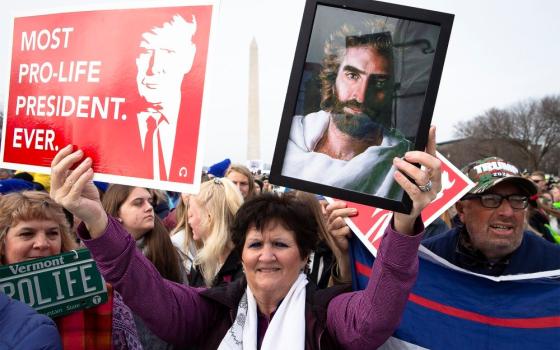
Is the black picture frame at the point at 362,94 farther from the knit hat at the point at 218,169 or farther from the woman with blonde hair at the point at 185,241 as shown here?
the knit hat at the point at 218,169

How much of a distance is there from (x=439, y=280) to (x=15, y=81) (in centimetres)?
229

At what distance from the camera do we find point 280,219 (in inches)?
91.7

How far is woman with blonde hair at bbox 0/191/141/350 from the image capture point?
2.22m

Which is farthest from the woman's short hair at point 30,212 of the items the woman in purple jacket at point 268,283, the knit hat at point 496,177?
the knit hat at point 496,177

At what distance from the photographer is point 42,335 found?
168cm

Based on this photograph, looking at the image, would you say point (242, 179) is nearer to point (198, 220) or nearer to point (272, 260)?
point (198, 220)

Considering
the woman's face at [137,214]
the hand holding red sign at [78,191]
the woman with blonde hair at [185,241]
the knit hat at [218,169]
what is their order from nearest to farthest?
1. the hand holding red sign at [78,191]
2. the woman's face at [137,214]
3. the woman with blonde hair at [185,241]
4. the knit hat at [218,169]

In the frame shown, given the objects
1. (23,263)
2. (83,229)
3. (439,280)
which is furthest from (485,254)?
(23,263)

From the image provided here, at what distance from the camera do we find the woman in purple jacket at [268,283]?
1.79m

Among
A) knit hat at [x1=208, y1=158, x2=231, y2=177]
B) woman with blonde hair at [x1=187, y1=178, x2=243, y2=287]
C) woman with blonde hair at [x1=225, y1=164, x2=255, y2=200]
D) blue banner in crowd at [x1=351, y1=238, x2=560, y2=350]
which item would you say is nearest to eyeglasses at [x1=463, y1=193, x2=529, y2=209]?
blue banner in crowd at [x1=351, y1=238, x2=560, y2=350]

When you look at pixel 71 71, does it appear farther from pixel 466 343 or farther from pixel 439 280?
pixel 466 343

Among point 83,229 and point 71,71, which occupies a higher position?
point 71,71

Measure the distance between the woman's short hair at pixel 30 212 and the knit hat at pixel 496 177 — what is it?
7.62 feet

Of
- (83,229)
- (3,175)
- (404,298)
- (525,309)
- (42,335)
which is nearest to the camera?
(42,335)
